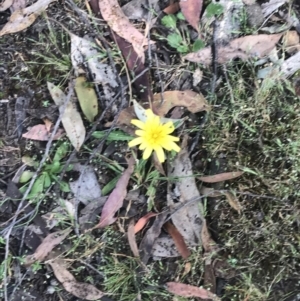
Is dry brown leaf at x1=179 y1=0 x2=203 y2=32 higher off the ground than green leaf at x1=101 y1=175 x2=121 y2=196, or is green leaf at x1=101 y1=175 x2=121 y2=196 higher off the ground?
dry brown leaf at x1=179 y1=0 x2=203 y2=32

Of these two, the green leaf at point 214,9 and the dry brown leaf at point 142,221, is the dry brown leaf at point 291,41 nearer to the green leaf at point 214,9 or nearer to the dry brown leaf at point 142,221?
the green leaf at point 214,9

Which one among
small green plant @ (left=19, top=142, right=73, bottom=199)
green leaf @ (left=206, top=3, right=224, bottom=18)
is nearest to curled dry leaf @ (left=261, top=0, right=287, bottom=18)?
green leaf @ (left=206, top=3, right=224, bottom=18)

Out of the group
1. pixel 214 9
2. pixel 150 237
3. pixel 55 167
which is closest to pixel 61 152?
pixel 55 167

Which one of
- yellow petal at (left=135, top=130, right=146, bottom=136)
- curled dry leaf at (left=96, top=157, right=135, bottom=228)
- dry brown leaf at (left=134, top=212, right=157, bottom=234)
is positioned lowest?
dry brown leaf at (left=134, top=212, right=157, bottom=234)

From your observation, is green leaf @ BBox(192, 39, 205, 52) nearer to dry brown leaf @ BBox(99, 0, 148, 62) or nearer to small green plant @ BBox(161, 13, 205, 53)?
small green plant @ BBox(161, 13, 205, 53)

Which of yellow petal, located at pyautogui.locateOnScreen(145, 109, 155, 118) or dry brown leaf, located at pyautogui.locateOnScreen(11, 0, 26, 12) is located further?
dry brown leaf, located at pyautogui.locateOnScreen(11, 0, 26, 12)
